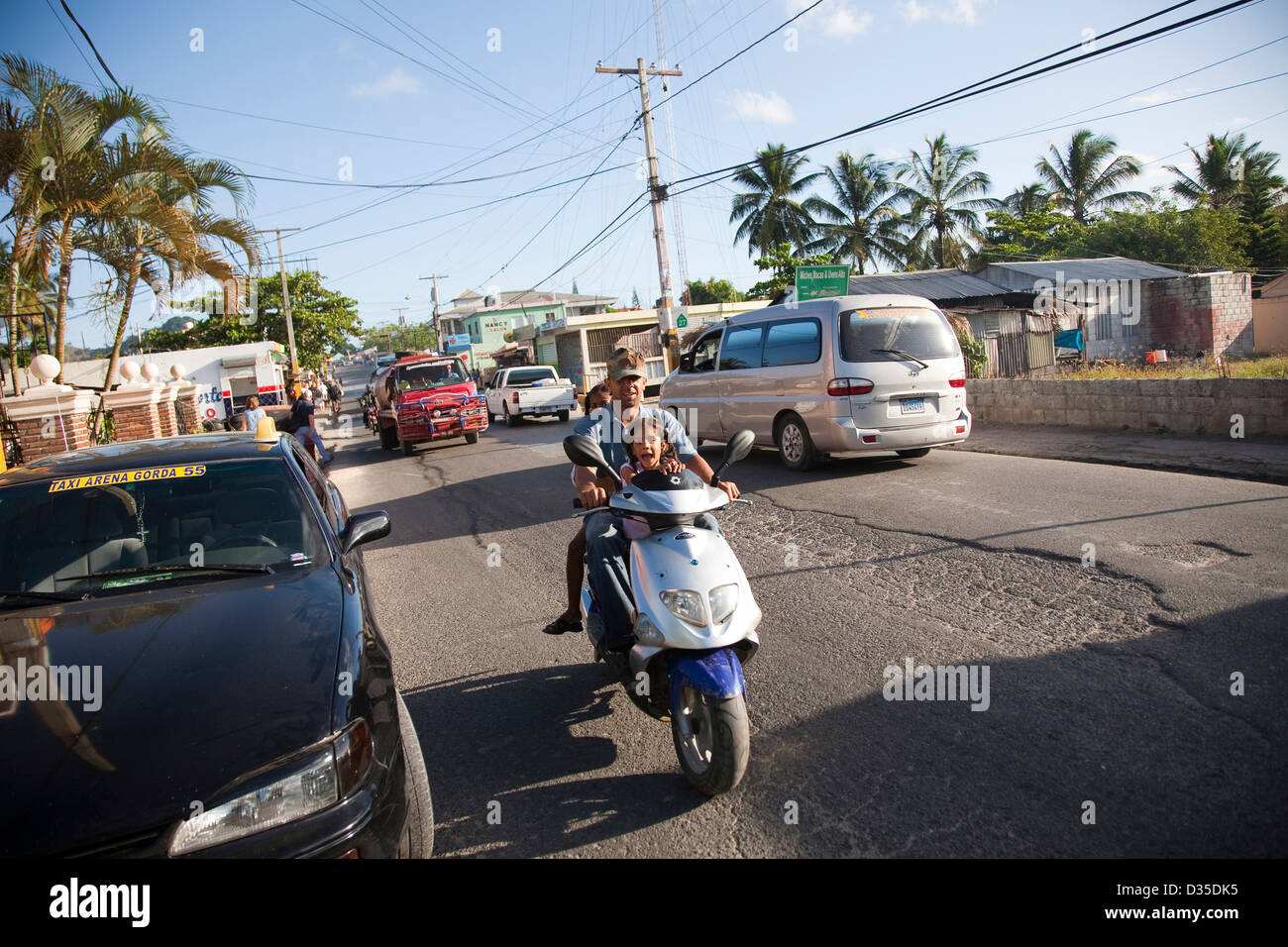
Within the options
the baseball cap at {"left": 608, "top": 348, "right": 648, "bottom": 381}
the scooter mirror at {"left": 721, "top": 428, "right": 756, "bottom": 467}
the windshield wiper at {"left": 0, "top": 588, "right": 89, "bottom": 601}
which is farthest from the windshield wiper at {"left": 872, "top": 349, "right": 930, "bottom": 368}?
the windshield wiper at {"left": 0, "top": 588, "right": 89, "bottom": 601}

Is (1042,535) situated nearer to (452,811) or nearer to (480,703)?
(480,703)

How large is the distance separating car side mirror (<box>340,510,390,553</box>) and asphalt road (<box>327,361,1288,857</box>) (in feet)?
3.28

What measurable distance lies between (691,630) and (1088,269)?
105 ft

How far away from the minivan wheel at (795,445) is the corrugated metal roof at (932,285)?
19.5 m

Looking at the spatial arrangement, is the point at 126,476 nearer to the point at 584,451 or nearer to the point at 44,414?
the point at 584,451

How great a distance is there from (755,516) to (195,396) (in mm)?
16296

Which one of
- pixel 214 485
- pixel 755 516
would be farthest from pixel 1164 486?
pixel 214 485

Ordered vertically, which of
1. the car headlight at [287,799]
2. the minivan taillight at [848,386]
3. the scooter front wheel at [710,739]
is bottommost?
the scooter front wheel at [710,739]

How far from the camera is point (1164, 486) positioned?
7891mm

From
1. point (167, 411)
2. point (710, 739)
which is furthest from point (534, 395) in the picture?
point (710, 739)

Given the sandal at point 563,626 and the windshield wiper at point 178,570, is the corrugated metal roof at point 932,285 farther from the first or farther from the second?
the windshield wiper at point 178,570

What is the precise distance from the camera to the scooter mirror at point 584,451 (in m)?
3.81

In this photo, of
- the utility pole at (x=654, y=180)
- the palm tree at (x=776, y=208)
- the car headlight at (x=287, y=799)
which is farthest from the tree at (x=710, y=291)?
the car headlight at (x=287, y=799)

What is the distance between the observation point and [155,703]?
8.25ft
